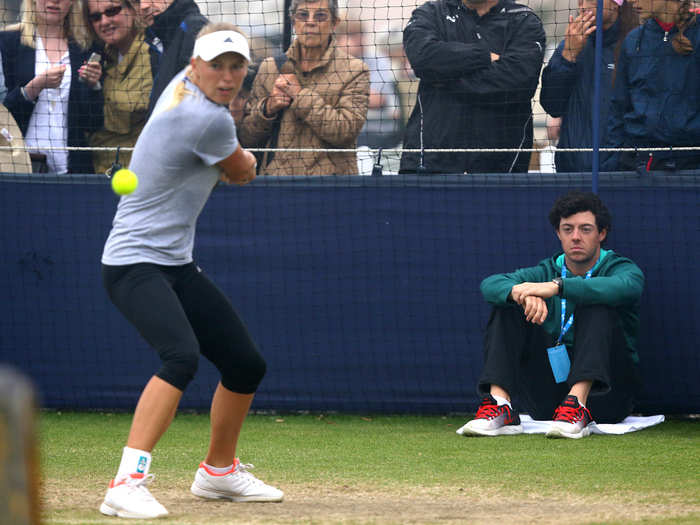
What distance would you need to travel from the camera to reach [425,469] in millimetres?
4949

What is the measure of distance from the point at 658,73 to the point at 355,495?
137 inches

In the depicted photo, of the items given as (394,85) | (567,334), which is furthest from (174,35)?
(567,334)

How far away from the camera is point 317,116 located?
6.84 meters

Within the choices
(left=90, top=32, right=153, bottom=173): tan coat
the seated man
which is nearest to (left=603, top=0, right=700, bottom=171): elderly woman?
the seated man

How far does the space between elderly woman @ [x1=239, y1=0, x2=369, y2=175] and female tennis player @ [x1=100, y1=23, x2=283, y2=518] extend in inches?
114

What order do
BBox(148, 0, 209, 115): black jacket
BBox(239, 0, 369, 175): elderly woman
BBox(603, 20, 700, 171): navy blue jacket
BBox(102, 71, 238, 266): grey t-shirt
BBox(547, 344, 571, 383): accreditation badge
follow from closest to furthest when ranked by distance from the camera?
1. BBox(102, 71, 238, 266): grey t-shirt
2. BBox(547, 344, 571, 383): accreditation badge
3. BBox(603, 20, 700, 171): navy blue jacket
4. BBox(239, 0, 369, 175): elderly woman
5. BBox(148, 0, 209, 115): black jacket

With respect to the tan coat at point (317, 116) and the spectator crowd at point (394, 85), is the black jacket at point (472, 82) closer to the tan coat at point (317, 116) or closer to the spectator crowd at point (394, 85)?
the spectator crowd at point (394, 85)

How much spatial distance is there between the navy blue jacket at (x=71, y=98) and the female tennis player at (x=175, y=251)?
3.34 metres

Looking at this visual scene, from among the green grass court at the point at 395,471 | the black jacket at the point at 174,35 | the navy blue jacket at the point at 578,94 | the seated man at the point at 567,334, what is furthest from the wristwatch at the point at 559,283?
the black jacket at the point at 174,35

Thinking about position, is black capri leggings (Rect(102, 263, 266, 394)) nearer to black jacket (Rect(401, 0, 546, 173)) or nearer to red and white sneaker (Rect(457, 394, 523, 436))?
red and white sneaker (Rect(457, 394, 523, 436))

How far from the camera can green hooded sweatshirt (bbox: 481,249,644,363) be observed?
5.82 meters

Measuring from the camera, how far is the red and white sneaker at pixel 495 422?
19.2 feet

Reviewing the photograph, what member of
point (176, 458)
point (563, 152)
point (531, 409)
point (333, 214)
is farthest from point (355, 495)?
point (563, 152)

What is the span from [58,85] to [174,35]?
828mm
